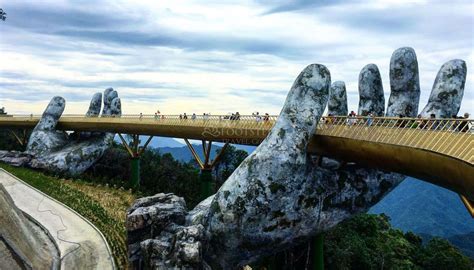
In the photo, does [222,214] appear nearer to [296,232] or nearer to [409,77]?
[296,232]

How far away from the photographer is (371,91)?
26.4 metres

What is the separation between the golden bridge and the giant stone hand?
1.58 metres

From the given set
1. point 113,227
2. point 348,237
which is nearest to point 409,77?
point 113,227

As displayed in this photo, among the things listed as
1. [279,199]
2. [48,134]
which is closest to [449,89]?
[279,199]

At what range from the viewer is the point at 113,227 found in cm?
2994

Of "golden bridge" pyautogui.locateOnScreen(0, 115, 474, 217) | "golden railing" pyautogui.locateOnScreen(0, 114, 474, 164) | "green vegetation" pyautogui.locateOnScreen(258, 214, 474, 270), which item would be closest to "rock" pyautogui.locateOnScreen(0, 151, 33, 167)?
"golden railing" pyautogui.locateOnScreen(0, 114, 474, 164)

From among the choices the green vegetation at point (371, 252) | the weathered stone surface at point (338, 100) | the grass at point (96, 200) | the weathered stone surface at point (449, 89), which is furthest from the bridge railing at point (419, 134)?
the grass at point (96, 200)

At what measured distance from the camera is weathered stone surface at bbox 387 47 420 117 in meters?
24.1

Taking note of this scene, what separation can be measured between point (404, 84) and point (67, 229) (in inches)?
877

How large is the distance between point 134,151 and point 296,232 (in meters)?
26.8

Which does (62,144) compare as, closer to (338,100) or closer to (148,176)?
(148,176)

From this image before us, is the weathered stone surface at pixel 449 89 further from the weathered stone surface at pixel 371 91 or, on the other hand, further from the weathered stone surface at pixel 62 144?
the weathered stone surface at pixel 62 144

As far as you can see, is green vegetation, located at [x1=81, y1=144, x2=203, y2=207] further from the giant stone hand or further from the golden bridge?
the giant stone hand

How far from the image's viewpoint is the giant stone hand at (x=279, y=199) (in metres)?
21.6
